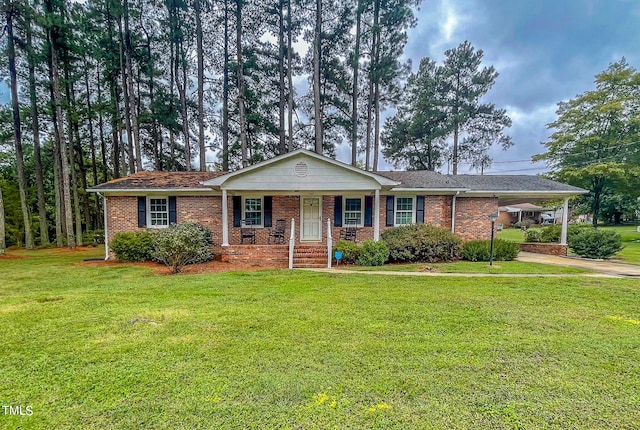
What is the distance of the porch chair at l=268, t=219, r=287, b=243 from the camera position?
39.8 feet

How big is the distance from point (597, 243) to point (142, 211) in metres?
18.3

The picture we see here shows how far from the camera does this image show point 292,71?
18.6 metres

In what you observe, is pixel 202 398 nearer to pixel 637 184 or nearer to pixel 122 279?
pixel 122 279

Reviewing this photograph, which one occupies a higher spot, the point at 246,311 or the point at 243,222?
the point at 243,222

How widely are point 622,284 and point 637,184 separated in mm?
16679

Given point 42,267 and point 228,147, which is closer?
point 42,267

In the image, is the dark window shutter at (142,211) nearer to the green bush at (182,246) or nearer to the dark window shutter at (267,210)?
the green bush at (182,246)

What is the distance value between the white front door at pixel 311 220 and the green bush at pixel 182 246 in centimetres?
→ 390

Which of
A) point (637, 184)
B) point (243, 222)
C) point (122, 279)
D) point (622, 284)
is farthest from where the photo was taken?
point (637, 184)

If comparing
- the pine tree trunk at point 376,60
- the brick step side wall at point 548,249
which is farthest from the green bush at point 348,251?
the pine tree trunk at point 376,60

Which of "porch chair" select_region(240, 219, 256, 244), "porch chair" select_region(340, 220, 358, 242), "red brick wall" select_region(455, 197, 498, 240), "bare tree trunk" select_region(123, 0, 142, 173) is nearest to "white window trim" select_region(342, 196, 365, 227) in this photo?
"porch chair" select_region(340, 220, 358, 242)

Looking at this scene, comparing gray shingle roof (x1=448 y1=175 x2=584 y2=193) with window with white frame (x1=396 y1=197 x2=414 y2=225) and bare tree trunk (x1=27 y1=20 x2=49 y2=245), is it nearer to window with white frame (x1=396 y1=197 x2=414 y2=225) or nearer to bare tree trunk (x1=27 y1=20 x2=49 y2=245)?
window with white frame (x1=396 y1=197 x2=414 y2=225)

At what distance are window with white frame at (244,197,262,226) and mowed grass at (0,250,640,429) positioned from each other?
21.6 ft

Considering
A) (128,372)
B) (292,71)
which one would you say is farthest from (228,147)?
(128,372)
